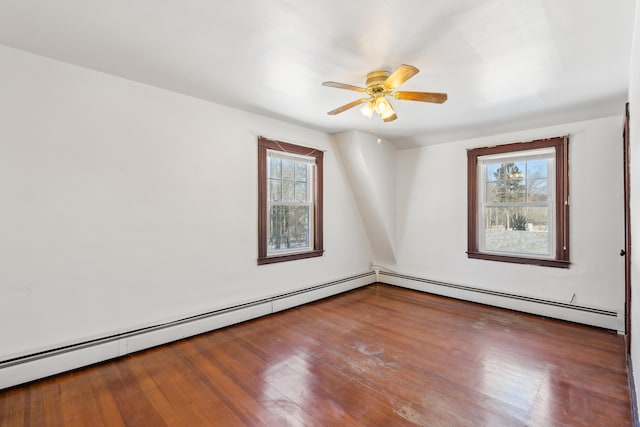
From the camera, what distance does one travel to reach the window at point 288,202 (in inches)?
140

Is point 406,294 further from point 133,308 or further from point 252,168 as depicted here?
point 133,308

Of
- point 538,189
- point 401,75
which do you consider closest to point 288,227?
point 401,75

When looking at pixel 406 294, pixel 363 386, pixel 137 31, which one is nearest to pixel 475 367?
pixel 363 386

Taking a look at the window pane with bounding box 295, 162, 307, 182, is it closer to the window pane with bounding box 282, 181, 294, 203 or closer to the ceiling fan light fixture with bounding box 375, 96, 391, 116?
the window pane with bounding box 282, 181, 294, 203

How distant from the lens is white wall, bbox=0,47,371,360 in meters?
2.13

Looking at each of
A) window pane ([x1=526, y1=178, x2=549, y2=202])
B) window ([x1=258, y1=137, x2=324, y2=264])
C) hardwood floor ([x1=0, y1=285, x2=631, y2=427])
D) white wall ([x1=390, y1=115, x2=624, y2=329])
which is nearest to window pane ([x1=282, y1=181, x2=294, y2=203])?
window ([x1=258, y1=137, x2=324, y2=264])

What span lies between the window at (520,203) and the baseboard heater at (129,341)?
2.72m

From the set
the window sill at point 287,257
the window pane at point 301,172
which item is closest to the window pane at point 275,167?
the window pane at point 301,172

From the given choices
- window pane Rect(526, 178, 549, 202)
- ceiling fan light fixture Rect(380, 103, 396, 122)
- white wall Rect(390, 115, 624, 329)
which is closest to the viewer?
ceiling fan light fixture Rect(380, 103, 396, 122)

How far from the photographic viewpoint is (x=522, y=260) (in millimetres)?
3744

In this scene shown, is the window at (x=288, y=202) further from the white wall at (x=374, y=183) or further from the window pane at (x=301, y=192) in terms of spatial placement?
the white wall at (x=374, y=183)

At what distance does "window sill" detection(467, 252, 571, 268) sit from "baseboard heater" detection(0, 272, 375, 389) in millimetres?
2475

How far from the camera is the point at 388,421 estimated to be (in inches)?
70.6

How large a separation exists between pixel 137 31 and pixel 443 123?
3.35m
